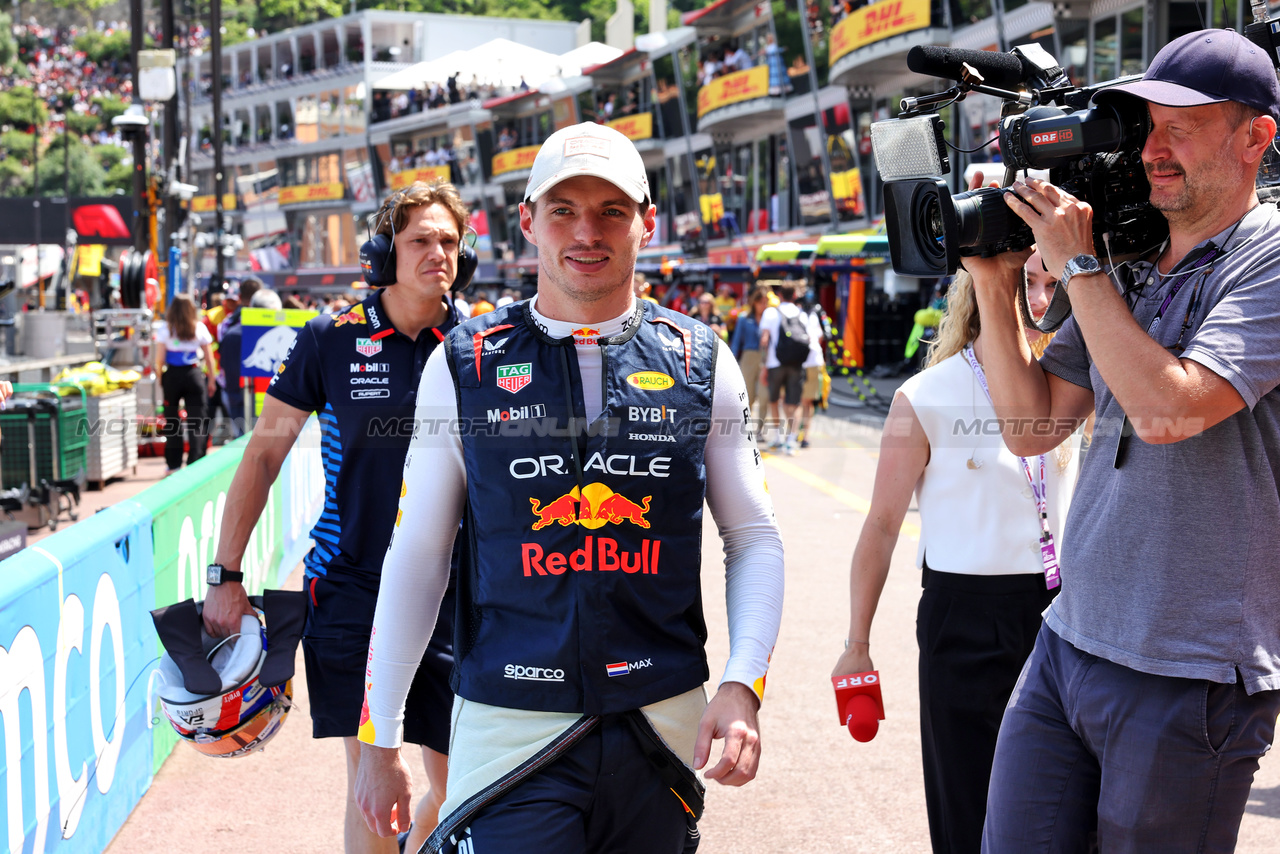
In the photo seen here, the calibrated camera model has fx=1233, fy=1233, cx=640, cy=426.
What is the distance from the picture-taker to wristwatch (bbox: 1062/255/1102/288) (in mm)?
2213

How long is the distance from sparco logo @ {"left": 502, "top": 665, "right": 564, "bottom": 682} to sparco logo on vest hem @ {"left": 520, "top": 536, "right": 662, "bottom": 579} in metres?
0.18

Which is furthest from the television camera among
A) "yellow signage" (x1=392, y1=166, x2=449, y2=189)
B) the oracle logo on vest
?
"yellow signage" (x1=392, y1=166, x2=449, y2=189)

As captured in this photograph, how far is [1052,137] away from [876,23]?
2726 cm

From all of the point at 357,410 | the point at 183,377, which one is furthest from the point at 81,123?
the point at 357,410

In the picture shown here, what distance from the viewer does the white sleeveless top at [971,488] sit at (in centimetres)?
332

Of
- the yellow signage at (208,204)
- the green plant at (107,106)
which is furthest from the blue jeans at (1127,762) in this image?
the green plant at (107,106)

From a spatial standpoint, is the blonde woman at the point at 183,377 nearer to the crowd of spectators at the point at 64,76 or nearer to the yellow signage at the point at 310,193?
the yellow signage at the point at 310,193

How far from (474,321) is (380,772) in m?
0.97

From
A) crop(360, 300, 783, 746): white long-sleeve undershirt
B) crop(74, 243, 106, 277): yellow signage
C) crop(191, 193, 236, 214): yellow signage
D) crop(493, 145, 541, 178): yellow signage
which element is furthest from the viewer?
crop(191, 193, 236, 214): yellow signage

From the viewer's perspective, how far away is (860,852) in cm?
430

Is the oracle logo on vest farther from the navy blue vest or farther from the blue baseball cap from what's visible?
the blue baseball cap

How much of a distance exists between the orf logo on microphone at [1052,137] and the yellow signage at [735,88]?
3420cm

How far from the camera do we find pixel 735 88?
120 ft

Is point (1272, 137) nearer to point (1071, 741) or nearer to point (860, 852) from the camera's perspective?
point (1071, 741)
